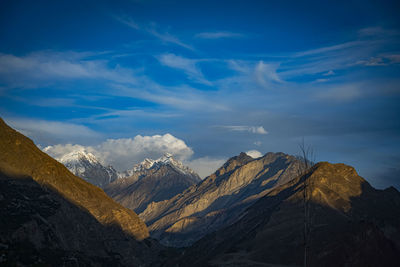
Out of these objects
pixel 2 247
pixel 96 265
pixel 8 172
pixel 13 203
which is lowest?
pixel 96 265

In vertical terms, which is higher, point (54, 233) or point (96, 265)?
point (54, 233)

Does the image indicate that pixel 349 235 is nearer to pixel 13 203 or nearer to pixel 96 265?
pixel 96 265

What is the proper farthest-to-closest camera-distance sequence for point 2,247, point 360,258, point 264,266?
point 264,266
point 360,258
point 2,247

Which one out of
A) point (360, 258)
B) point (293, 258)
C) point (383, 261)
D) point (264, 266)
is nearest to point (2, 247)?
point (264, 266)

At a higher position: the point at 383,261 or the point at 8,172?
the point at 8,172

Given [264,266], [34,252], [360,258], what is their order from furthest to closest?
[264,266]
[360,258]
[34,252]

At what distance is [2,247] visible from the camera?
427 ft

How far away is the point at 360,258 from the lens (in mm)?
169375

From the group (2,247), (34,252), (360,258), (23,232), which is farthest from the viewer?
(360,258)

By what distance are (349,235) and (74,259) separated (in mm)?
120762

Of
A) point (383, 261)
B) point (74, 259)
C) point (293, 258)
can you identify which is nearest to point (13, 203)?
point (74, 259)

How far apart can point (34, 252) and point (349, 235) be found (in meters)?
131

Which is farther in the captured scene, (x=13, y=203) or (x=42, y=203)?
(x=42, y=203)

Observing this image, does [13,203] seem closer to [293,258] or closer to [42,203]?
[42,203]
